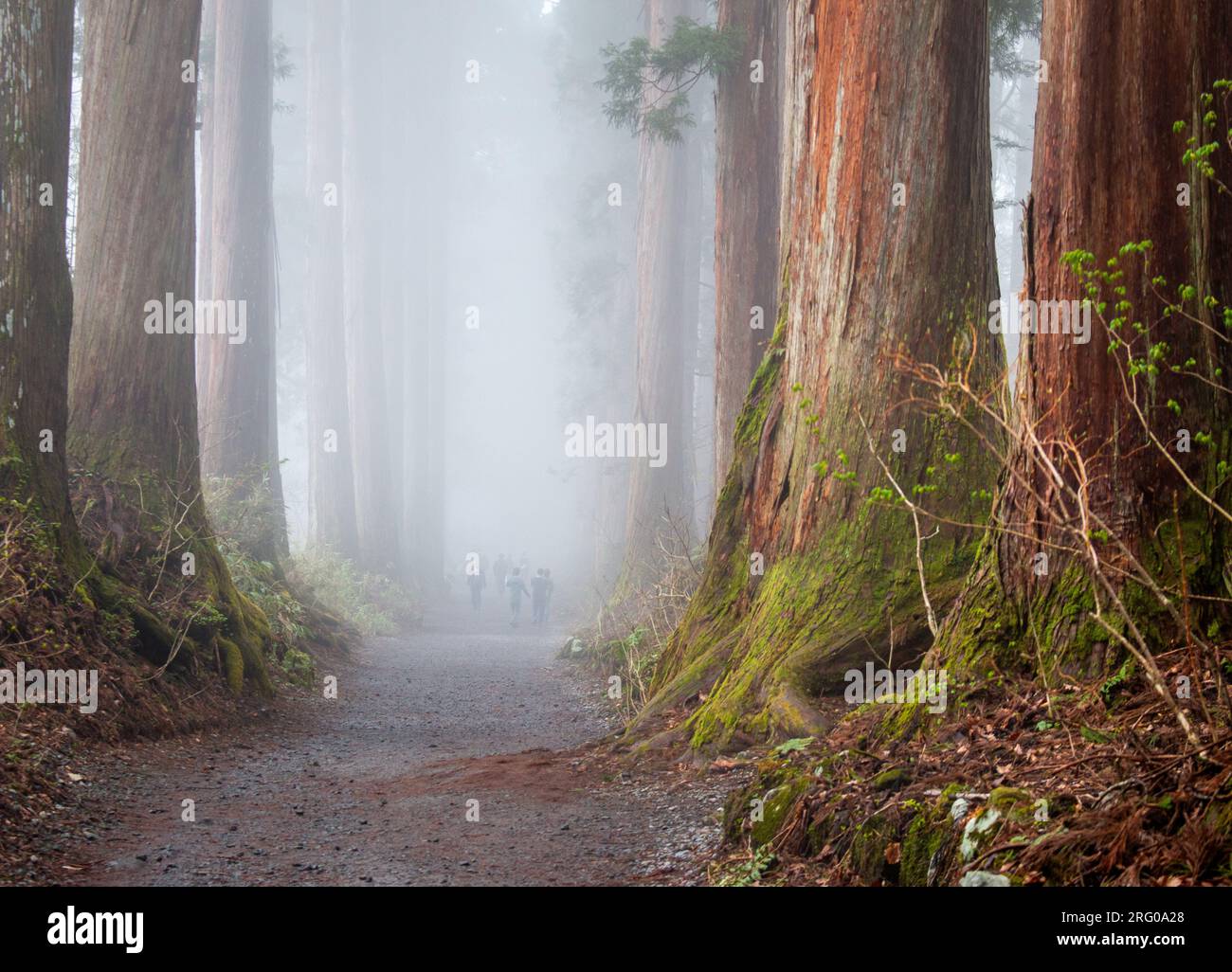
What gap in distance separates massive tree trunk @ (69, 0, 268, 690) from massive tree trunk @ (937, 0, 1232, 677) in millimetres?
6872

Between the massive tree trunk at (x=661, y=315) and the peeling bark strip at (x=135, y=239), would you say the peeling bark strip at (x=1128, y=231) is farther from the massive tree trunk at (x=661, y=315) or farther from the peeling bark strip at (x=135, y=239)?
the massive tree trunk at (x=661, y=315)

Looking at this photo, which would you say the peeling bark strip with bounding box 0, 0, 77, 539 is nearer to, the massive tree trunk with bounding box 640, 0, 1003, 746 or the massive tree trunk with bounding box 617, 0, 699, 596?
the massive tree trunk with bounding box 640, 0, 1003, 746

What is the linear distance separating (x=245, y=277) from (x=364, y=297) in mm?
13160

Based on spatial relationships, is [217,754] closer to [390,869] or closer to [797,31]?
[390,869]

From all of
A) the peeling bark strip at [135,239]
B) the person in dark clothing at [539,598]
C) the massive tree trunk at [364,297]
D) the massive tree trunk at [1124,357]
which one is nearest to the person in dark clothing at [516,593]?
the person in dark clothing at [539,598]

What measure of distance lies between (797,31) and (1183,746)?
6030 mm

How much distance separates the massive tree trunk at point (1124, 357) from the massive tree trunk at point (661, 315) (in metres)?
15.2

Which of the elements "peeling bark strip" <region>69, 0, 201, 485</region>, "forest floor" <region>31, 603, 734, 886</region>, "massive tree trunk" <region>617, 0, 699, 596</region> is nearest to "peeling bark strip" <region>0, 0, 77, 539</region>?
"peeling bark strip" <region>69, 0, 201, 485</region>

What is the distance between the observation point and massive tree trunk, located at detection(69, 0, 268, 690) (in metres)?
9.37

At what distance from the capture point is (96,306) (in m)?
9.76

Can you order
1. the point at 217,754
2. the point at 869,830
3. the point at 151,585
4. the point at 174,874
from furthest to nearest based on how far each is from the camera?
1. the point at 151,585
2. the point at 217,754
3. the point at 174,874
4. the point at 869,830

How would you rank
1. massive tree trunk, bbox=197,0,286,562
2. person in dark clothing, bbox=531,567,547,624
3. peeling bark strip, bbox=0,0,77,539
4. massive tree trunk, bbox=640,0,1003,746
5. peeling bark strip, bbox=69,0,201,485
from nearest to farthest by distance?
1. massive tree trunk, bbox=640,0,1003,746
2. peeling bark strip, bbox=0,0,77,539
3. peeling bark strip, bbox=69,0,201,485
4. massive tree trunk, bbox=197,0,286,562
5. person in dark clothing, bbox=531,567,547,624

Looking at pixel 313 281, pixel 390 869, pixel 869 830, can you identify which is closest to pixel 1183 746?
pixel 869 830

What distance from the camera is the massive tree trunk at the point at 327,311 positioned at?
2619cm
